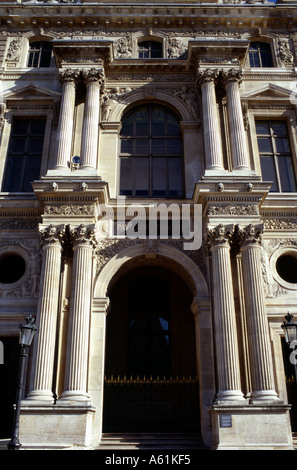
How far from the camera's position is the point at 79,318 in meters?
14.6

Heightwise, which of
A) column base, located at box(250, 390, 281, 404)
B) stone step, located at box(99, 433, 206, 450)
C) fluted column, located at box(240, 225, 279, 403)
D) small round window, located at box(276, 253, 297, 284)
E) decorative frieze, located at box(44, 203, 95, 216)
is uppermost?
decorative frieze, located at box(44, 203, 95, 216)

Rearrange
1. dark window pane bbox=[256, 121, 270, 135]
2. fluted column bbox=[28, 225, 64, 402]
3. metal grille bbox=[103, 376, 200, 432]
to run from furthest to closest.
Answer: dark window pane bbox=[256, 121, 270, 135] → metal grille bbox=[103, 376, 200, 432] → fluted column bbox=[28, 225, 64, 402]

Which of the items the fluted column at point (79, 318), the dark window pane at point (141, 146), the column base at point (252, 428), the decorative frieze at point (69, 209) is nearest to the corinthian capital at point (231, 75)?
the dark window pane at point (141, 146)

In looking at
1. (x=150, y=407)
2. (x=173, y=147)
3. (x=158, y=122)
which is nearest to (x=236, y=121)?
(x=173, y=147)

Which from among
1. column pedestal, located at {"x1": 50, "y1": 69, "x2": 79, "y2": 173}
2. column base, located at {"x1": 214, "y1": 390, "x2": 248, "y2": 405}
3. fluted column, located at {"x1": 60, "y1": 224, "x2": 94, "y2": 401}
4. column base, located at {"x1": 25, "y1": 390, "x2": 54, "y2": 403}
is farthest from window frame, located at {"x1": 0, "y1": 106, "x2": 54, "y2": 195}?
column base, located at {"x1": 214, "y1": 390, "x2": 248, "y2": 405}

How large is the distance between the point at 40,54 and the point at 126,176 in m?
7.51

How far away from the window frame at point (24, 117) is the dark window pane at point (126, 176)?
3.03m

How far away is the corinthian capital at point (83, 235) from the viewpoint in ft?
51.3

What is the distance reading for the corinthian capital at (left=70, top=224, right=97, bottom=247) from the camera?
15.6 meters

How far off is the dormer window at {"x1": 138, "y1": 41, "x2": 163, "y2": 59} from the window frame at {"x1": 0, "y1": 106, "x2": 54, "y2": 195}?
4.96m

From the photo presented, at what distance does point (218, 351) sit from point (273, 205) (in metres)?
6.16

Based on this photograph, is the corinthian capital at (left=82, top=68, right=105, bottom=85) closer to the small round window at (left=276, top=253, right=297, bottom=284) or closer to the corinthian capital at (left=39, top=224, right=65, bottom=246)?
the corinthian capital at (left=39, top=224, right=65, bottom=246)
